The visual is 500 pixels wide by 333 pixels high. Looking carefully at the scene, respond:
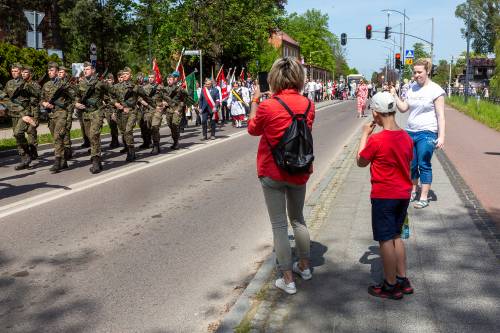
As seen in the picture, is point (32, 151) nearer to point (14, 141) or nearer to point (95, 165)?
point (95, 165)

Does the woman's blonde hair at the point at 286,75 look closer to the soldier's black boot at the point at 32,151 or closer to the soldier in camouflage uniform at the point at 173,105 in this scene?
the soldier's black boot at the point at 32,151

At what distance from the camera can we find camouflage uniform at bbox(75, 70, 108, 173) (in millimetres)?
10547

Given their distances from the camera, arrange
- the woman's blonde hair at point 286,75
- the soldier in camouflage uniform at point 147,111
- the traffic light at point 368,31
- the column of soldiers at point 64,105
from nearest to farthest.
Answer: the woman's blonde hair at point 286,75, the column of soldiers at point 64,105, the soldier in camouflage uniform at point 147,111, the traffic light at point 368,31

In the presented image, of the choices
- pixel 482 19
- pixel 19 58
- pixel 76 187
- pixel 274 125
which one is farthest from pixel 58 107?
pixel 482 19

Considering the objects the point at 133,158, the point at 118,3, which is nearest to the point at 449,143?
the point at 133,158

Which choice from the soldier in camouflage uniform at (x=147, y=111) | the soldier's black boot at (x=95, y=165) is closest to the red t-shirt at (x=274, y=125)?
the soldier's black boot at (x=95, y=165)

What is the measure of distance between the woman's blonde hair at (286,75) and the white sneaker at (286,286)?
1.40 metres

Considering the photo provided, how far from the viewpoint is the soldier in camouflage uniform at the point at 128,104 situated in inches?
472

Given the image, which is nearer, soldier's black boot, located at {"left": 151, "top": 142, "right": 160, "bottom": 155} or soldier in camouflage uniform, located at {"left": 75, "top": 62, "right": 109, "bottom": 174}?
soldier in camouflage uniform, located at {"left": 75, "top": 62, "right": 109, "bottom": 174}

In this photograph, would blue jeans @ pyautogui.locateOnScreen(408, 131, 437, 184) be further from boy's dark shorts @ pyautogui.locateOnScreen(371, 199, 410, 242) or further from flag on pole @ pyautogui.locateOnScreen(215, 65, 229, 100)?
flag on pole @ pyautogui.locateOnScreen(215, 65, 229, 100)

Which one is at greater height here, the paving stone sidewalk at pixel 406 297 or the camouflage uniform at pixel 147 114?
the camouflage uniform at pixel 147 114

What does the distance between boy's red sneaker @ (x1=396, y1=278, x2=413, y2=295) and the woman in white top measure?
2875mm

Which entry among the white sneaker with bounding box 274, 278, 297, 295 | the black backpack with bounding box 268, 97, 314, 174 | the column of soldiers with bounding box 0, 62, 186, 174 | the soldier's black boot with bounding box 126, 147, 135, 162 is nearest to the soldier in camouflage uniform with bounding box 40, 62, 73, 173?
the column of soldiers with bounding box 0, 62, 186, 174

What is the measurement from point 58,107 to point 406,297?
836cm
